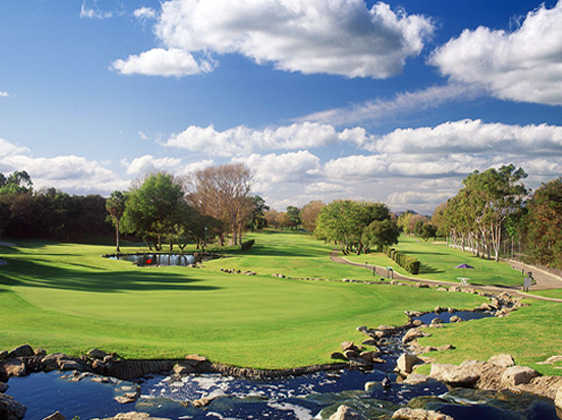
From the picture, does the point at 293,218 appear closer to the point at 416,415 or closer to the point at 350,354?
the point at 350,354

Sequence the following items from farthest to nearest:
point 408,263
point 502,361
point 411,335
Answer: point 408,263 < point 411,335 < point 502,361

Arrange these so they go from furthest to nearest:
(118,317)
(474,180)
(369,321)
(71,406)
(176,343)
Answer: (474,180) < (369,321) < (118,317) < (176,343) < (71,406)

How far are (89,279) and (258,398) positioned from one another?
25450 mm

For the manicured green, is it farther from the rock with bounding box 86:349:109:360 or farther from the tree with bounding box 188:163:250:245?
the tree with bounding box 188:163:250:245

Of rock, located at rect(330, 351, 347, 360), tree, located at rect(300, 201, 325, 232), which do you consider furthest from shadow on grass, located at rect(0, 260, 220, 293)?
tree, located at rect(300, 201, 325, 232)

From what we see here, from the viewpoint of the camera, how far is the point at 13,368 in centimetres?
1202

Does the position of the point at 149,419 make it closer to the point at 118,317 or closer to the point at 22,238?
the point at 118,317

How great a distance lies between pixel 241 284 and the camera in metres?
32.2

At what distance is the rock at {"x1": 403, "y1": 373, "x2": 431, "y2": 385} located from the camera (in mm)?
12951

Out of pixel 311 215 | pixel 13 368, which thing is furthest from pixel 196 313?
pixel 311 215

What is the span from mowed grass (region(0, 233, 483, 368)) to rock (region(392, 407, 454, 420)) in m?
4.35

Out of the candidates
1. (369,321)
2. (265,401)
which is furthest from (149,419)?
(369,321)

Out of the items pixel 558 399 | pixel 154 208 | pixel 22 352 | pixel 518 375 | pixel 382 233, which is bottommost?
pixel 558 399

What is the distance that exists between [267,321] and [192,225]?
190 feet
